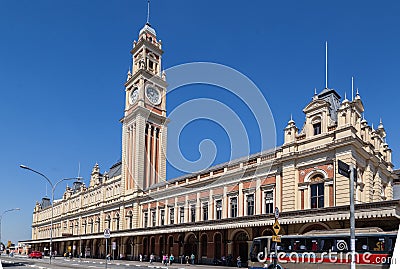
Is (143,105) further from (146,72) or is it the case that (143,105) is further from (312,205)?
(312,205)

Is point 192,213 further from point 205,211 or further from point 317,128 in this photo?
point 317,128

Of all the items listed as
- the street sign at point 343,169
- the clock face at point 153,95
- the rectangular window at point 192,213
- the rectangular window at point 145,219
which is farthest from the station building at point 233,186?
the street sign at point 343,169

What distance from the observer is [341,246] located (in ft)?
74.5

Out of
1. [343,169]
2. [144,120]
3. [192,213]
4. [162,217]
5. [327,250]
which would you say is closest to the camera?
[343,169]

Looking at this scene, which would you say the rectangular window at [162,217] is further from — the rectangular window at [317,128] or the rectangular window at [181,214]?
the rectangular window at [317,128]

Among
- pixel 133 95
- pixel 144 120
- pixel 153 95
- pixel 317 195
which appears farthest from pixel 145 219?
pixel 317 195

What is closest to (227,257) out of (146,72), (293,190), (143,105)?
(293,190)

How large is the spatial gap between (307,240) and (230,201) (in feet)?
60.7

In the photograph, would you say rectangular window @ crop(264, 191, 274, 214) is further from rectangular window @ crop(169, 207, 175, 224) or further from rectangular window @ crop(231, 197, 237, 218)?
rectangular window @ crop(169, 207, 175, 224)

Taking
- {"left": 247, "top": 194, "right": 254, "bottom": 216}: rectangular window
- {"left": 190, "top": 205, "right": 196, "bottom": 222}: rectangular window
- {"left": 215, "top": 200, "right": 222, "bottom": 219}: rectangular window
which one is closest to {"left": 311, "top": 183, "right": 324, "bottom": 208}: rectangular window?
{"left": 247, "top": 194, "right": 254, "bottom": 216}: rectangular window

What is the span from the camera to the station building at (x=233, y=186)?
31938 millimetres

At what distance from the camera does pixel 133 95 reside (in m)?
70.1

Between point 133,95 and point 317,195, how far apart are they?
44.1 metres

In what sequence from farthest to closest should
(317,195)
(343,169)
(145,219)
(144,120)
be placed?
1. (144,120)
2. (145,219)
3. (317,195)
4. (343,169)
